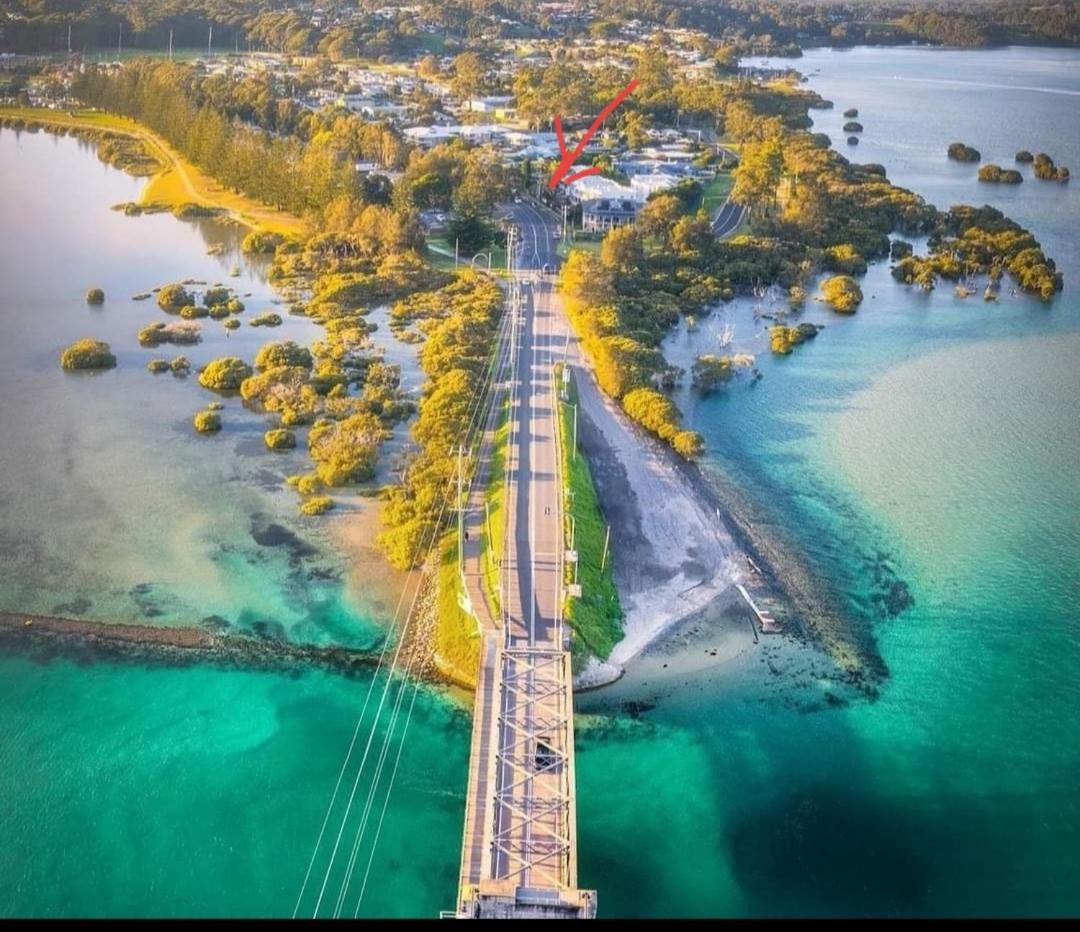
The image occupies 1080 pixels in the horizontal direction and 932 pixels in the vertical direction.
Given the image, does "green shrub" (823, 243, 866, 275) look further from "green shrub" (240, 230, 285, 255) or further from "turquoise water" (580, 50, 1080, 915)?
"green shrub" (240, 230, 285, 255)

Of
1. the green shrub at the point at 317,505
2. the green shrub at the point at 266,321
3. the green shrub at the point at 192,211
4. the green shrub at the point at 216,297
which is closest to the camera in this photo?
the green shrub at the point at 317,505

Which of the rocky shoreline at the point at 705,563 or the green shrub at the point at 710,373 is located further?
the green shrub at the point at 710,373

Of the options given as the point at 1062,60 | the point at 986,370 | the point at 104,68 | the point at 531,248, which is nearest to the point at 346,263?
the point at 531,248

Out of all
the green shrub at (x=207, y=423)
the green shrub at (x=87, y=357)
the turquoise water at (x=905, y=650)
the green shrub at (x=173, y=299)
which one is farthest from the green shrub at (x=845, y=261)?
the green shrub at (x=87, y=357)

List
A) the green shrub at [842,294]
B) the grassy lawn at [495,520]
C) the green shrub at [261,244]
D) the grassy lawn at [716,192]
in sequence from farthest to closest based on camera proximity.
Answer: the grassy lawn at [716,192] → the green shrub at [261,244] → the green shrub at [842,294] → the grassy lawn at [495,520]

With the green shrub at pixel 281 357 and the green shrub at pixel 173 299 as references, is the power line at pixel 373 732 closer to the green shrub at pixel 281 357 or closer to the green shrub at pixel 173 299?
the green shrub at pixel 281 357

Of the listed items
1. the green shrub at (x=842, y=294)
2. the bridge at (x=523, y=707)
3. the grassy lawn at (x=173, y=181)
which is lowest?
the bridge at (x=523, y=707)

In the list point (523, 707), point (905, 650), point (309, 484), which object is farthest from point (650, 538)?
point (309, 484)
